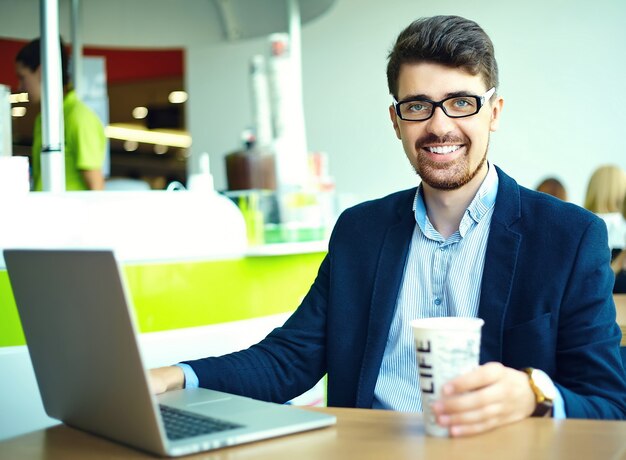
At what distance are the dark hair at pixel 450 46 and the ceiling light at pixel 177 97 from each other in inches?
326

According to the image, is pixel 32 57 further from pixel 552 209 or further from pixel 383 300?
pixel 552 209

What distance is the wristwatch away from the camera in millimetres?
1040

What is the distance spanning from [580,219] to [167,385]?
685mm

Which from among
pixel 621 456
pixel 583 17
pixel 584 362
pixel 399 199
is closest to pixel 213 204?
pixel 399 199

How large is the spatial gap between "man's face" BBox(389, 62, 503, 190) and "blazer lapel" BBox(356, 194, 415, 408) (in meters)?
0.12

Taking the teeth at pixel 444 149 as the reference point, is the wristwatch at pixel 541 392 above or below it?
below

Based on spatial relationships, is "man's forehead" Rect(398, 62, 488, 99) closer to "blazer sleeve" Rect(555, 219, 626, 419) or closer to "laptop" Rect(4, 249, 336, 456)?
"blazer sleeve" Rect(555, 219, 626, 419)

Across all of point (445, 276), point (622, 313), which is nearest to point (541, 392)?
point (445, 276)

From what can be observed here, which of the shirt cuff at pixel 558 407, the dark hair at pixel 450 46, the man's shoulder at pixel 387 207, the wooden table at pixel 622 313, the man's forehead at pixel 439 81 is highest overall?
the dark hair at pixel 450 46

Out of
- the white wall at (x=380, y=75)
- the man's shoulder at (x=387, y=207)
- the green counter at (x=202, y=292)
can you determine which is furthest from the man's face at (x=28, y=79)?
the man's shoulder at (x=387, y=207)

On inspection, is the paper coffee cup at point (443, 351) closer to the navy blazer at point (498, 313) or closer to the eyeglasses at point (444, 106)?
the navy blazer at point (498, 313)

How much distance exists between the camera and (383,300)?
1.44m

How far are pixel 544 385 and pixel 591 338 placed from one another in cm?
22

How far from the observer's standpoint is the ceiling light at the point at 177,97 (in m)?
9.66
